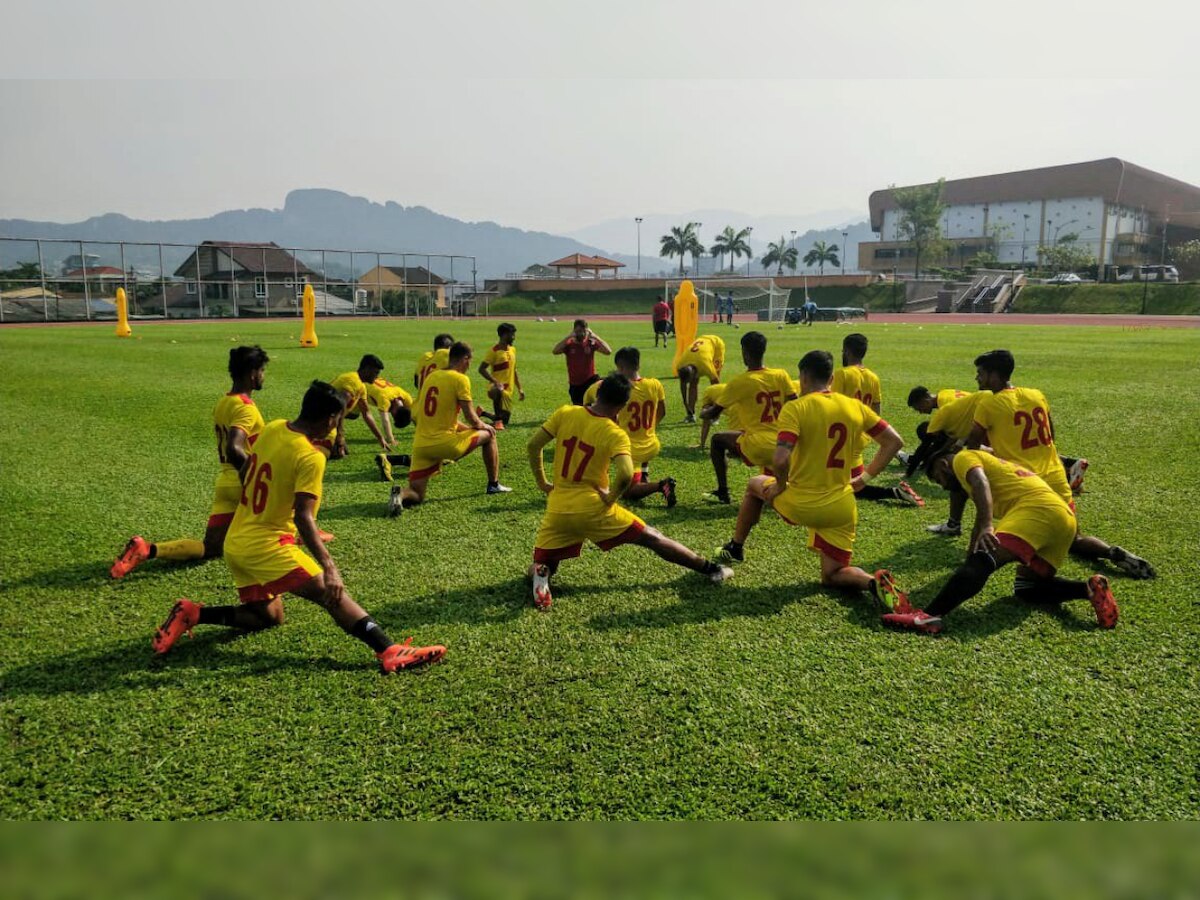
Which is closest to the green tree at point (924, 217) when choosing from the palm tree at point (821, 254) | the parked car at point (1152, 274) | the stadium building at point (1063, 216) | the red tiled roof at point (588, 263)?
the stadium building at point (1063, 216)

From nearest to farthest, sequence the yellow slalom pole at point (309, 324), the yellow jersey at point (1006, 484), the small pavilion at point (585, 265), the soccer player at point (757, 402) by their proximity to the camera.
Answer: the yellow jersey at point (1006, 484) → the soccer player at point (757, 402) → the yellow slalom pole at point (309, 324) → the small pavilion at point (585, 265)

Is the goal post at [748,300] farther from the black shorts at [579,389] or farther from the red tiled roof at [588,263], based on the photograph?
the black shorts at [579,389]

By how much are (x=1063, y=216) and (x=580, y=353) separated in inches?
4480

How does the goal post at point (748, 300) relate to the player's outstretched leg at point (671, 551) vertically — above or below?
above

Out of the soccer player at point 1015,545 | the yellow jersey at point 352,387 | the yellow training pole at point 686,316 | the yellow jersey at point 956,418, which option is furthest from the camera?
the yellow training pole at point 686,316

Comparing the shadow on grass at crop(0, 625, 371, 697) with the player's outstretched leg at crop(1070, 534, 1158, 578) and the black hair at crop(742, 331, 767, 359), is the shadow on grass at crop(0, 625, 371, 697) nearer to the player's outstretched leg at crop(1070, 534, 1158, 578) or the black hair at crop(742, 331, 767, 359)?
the black hair at crop(742, 331, 767, 359)

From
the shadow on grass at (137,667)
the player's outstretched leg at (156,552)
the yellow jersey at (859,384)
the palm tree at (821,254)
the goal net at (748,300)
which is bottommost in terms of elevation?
the shadow on grass at (137,667)

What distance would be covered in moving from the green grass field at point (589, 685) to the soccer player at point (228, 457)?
149 millimetres

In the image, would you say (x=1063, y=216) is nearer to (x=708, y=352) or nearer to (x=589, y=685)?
(x=708, y=352)

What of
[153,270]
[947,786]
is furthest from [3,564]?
[153,270]

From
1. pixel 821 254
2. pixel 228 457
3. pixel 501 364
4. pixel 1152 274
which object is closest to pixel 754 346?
pixel 228 457

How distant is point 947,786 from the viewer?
3645 mm

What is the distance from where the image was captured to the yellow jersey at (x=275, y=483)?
190 inches

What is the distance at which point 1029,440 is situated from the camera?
20.6 feet
